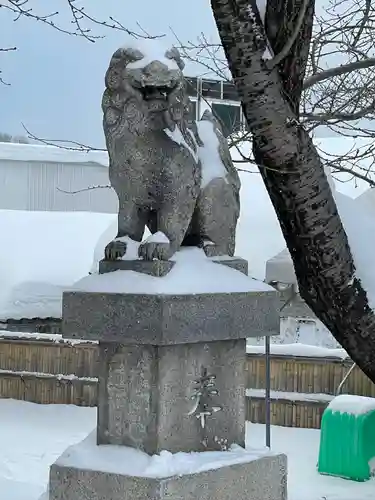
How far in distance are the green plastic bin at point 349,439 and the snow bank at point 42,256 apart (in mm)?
9411

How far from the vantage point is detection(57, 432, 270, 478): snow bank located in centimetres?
488

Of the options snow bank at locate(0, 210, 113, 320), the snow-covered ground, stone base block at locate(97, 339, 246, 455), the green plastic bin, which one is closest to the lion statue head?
stone base block at locate(97, 339, 246, 455)

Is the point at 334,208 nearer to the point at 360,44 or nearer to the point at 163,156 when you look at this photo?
the point at 163,156

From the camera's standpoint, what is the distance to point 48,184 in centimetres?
2555

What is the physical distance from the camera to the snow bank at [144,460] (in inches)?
192

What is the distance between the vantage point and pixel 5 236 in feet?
69.1

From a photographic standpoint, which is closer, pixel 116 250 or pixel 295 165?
pixel 116 250

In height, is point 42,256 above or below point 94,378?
above

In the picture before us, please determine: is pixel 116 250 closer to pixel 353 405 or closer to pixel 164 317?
pixel 164 317

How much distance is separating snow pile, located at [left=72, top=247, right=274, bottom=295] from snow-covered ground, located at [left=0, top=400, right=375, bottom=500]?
3.21 meters

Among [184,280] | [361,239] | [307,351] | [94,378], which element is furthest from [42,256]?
[184,280]

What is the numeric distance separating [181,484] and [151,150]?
1807mm

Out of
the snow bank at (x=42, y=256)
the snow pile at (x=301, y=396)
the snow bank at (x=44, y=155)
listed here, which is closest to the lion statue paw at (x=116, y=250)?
the snow pile at (x=301, y=396)

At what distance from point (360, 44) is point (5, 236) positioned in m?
13.2
